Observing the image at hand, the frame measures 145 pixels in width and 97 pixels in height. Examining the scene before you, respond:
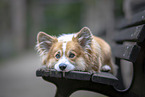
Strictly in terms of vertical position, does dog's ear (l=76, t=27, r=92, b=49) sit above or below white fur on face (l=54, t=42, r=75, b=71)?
above

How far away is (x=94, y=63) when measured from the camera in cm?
302

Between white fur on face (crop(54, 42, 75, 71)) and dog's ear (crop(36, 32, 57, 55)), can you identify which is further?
dog's ear (crop(36, 32, 57, 55))

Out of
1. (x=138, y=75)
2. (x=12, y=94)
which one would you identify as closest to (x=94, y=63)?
(x=138, y=75)

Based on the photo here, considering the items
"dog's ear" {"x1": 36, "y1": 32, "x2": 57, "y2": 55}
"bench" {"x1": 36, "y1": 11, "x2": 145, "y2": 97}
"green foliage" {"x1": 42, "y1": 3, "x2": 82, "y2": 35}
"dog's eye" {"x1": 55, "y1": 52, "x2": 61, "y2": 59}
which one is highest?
"green foliage" {"x1": 42, "y1": 3, "x2": 82, "y2": 35}

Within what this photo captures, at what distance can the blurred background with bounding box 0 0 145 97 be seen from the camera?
575cm

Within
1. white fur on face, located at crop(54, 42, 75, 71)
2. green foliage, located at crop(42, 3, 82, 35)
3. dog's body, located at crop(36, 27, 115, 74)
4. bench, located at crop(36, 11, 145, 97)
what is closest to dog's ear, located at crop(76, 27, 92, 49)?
dog's body, located at crop(36, 27, 115, 74)

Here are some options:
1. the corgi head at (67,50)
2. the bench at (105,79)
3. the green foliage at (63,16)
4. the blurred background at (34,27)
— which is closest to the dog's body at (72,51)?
the corgi head at (67,50)

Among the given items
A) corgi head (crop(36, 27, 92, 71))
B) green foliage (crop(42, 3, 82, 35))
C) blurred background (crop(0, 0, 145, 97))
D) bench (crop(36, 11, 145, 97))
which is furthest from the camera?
green foliage (crop(42, 3, 82, 35))

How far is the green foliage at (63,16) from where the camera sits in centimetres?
2444

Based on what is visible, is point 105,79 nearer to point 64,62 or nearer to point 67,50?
point 64,62

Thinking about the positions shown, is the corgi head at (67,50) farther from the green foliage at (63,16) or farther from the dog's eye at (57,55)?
the green foliage at (63,16)

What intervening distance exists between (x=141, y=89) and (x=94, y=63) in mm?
666

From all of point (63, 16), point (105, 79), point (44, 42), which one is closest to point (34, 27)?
point (63, 16)

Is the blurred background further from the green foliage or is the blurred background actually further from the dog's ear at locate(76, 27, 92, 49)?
the dog's ear at locate(76, 27, 92, 49)
